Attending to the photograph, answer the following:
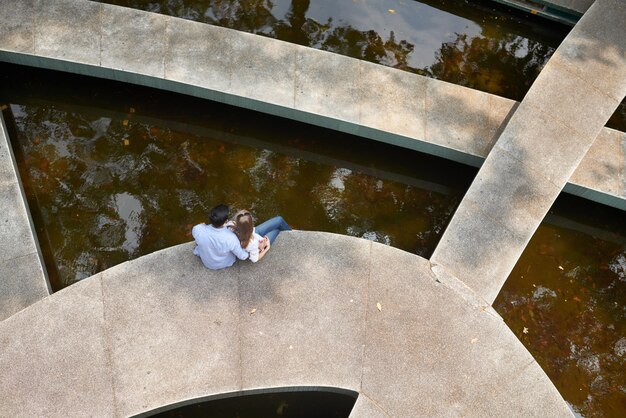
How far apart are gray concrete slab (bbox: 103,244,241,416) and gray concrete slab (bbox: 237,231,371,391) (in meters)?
0.20

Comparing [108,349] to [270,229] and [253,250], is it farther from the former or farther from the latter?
[270,229]

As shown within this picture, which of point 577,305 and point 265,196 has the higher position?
point 577,305

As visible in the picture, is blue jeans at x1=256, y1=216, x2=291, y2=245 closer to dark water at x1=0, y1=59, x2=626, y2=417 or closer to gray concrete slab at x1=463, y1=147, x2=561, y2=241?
dark water at x1=0, y1=59, x2=626, y2=417

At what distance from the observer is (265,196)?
26.0ft

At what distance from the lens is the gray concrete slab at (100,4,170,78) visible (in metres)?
8.12

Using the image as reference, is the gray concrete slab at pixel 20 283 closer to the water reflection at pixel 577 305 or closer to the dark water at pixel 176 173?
the dark water at pixel 176 173

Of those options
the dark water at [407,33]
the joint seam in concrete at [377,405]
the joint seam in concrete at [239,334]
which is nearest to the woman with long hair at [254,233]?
the joint seam in concrete at [239,334]

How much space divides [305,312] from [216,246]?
1.22 metres

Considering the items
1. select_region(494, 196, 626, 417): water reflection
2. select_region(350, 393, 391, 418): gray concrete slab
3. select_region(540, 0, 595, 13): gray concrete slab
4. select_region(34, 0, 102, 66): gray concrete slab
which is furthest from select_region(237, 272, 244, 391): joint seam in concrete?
select_region(540, 0, 595, 13): gray concrete slab

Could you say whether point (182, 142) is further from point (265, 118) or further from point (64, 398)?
point (64, 398)

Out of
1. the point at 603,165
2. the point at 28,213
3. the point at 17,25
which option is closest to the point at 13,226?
the point at 28,213

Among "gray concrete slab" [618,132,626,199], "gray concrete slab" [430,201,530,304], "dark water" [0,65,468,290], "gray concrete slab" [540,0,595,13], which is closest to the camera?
"gray concrete slab" [430,201,530,304]

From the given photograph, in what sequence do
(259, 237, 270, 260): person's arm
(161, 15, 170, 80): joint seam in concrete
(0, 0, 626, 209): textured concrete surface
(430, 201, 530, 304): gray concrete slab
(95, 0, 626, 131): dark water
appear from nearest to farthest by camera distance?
(259, 237, 270, 260): person's arm
(430, 201, 530, 304): gray concrete slab
(0, 0, 626, 209): textured concrete surface
(161, 15, 170, 80): joint seam in concrete
(95, 0, 626, 131): dark water

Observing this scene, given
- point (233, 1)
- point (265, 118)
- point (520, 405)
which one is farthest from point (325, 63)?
point (520, 405)
